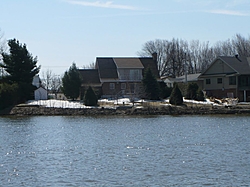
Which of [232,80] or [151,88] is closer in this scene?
[151,88]

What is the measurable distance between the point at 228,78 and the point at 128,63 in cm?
1864

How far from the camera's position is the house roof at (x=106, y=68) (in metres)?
74.6

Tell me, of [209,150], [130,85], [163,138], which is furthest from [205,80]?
[209,150]

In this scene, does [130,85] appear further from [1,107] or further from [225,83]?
[1,107]

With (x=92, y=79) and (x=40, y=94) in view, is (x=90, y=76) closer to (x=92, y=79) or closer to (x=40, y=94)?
(x=92, y=79)

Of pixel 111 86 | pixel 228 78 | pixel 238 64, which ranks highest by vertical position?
pixel 238 64

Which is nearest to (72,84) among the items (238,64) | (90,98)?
(90,98)

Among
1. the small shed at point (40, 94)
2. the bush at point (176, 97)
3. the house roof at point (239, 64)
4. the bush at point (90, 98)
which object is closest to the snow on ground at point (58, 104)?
the bush at point (90, 98)

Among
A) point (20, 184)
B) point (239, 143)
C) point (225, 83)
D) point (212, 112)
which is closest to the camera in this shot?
point (20, 184)

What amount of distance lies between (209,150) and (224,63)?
43.8m

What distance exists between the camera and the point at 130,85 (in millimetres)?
73438

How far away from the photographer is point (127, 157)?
2322 cm

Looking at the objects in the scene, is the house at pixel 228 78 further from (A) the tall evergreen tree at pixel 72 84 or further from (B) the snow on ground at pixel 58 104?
(B) the snow on ground at pixel 58 104

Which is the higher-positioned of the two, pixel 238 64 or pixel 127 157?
pixel 238 64
